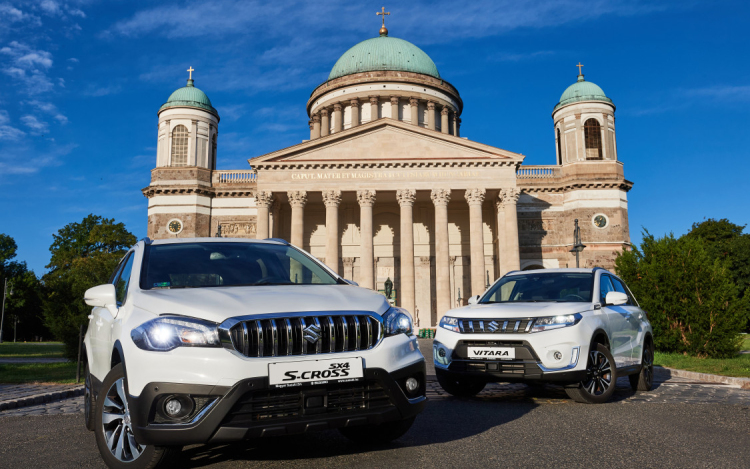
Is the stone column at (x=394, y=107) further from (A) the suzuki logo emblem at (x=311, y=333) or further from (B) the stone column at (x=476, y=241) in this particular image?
(A) the suzuki logo emblem at (x=311, y=333)

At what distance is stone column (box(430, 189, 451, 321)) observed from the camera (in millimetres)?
36719

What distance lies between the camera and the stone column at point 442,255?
36.7 meters

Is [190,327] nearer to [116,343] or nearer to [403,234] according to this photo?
[116,343]

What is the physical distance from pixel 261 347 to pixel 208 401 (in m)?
0.46

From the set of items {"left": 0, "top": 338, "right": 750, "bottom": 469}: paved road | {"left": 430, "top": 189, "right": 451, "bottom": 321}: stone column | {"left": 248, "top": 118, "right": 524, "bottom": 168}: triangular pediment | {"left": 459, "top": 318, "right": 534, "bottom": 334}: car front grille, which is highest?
{"left": 248, "top": 118, "right": 524, "bottom": 168}: triangular pediment

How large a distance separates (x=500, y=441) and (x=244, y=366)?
2583 millimetres

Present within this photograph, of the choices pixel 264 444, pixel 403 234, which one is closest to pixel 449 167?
pixel 403 234

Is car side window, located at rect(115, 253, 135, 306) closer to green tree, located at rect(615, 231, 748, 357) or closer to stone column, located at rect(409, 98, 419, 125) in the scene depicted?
green tree, located at rect(615, 231, 748, 357)

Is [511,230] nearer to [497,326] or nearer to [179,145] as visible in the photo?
[179,145]

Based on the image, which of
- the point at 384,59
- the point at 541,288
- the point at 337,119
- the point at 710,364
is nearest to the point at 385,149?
the point at 337,119

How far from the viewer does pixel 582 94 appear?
151 ft

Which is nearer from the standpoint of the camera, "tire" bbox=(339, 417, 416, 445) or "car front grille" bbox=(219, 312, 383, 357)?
"car front grille" bbox=(219, 312, 383, 357)

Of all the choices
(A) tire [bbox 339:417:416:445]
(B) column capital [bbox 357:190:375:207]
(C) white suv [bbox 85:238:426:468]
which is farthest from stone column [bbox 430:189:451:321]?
(C) white suv [bbox 85:238:426:468]

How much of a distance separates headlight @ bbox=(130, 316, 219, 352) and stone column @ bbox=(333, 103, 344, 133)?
47.6 meters
